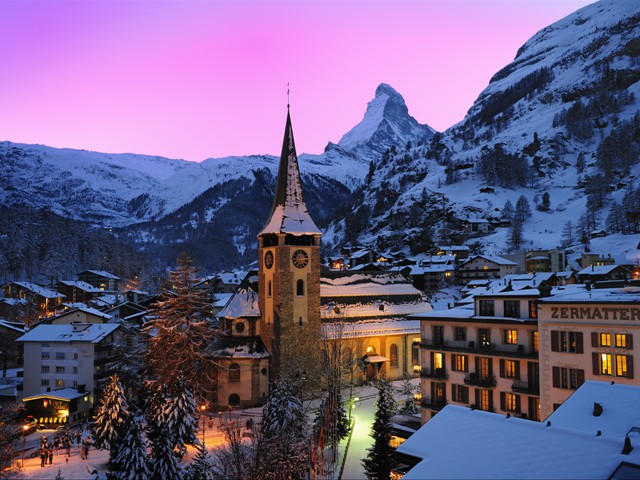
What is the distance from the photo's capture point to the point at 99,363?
64.0m

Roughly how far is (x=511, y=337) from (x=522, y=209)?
152m

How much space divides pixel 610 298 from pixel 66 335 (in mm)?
59322

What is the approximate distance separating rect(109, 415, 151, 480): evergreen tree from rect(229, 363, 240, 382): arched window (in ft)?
66.4

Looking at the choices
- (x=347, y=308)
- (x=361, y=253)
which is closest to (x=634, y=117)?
(x=361, y=253)

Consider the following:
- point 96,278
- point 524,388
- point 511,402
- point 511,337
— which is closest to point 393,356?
point 511,402

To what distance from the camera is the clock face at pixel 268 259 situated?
59438mm

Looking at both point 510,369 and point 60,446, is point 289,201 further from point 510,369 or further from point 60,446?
point 60,446

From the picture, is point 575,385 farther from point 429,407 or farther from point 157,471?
point 157,471

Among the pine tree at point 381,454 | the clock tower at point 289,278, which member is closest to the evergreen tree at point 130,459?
the pine tree at point 381,454

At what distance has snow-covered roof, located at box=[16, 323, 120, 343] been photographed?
63528 mm

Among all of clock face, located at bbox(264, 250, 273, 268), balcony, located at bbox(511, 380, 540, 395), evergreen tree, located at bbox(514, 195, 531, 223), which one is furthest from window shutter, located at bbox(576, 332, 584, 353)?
evergreen tree, located at bbox(514, 195, 531, 223)

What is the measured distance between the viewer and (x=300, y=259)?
59188 mm

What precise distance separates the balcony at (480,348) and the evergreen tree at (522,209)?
5632 inches

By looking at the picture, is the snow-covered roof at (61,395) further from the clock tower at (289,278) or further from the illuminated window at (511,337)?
the illuminated window at (511,337)
